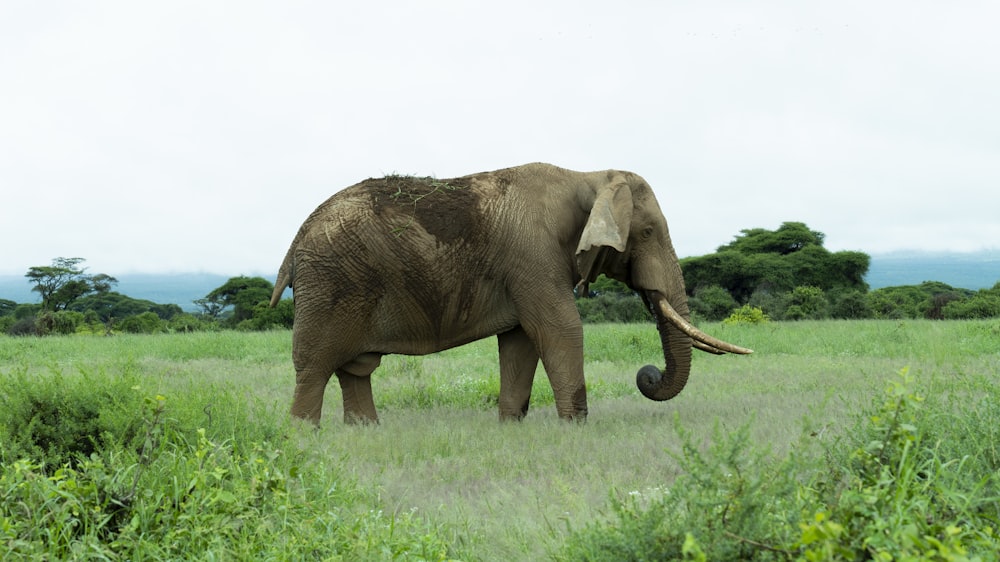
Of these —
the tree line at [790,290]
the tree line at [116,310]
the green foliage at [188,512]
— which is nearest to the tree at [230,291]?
the tree line at [116,310]

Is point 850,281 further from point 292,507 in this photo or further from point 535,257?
point 292,507

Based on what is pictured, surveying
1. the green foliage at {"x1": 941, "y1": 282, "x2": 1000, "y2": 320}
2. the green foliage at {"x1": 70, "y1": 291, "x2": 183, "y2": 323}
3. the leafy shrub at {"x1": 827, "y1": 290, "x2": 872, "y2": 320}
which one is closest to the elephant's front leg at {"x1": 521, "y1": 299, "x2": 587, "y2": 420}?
the leafy shrub at {"x1": 827, "y1": 290, "x2": 872, "y2": 320}

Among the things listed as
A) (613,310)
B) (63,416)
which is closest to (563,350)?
(63,416)

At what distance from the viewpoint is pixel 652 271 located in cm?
781

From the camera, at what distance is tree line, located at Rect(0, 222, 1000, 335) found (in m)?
26.0

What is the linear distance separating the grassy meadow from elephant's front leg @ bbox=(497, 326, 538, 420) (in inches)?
12.4

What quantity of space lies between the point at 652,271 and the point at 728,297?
25.8m

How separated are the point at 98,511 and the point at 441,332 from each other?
404 cm

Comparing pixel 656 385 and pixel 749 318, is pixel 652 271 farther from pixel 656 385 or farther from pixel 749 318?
pixel 749 318

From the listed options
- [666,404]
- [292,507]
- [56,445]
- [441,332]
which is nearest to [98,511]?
[292,507]

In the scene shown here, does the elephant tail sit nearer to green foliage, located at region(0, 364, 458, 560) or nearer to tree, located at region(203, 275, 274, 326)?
green foliage, located at region(0, 364, 458, 560)

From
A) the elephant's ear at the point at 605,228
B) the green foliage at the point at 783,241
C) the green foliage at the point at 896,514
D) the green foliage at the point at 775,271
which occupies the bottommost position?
the green foliage at the point at 896,514

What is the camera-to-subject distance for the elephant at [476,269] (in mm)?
7531

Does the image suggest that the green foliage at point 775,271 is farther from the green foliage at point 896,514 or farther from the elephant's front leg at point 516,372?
the green foliage at point 896,514
